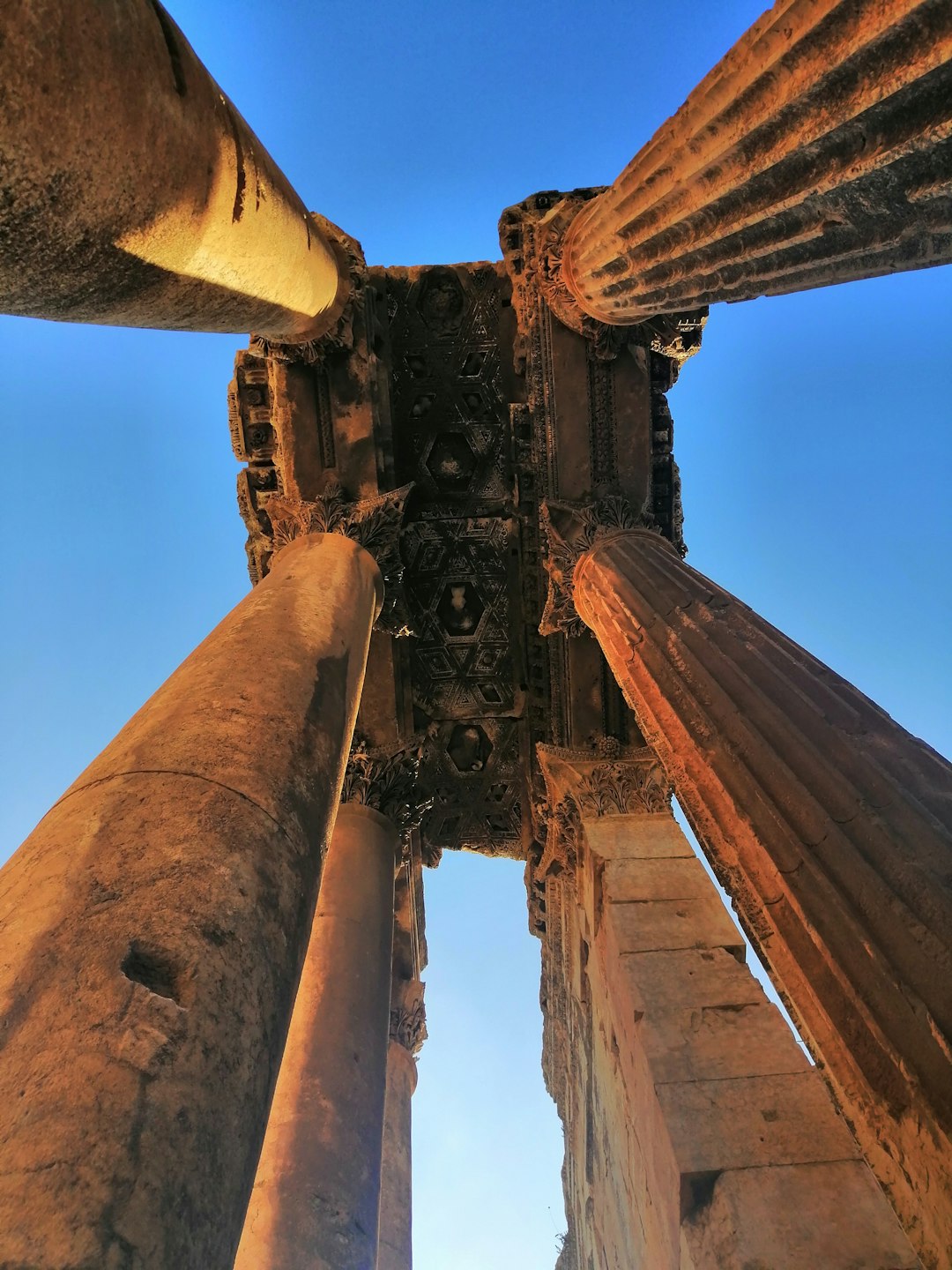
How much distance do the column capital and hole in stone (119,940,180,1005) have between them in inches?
306

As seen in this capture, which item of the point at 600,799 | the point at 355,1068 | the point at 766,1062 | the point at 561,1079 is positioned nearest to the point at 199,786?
the point at 766,1062

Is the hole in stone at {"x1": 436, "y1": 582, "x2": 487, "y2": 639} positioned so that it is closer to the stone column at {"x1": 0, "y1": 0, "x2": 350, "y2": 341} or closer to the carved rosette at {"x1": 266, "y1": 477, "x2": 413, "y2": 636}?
the carved rosette at {"x1": 266, "y1": 477, "x2": 413, "y2": 636}

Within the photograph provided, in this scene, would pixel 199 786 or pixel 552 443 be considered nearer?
pixel 199 786

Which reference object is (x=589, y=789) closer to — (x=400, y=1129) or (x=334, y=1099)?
(x=334, y=1099)

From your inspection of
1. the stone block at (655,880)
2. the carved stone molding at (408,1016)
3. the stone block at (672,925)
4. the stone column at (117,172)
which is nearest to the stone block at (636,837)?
the stone block at (655,880)

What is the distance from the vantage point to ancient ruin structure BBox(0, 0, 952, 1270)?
3039 millimetres

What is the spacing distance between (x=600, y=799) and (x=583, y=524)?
3487 millimetres

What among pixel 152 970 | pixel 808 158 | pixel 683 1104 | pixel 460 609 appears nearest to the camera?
pixel 152 970

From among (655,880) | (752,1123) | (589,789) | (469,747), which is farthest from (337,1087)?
(469,747)

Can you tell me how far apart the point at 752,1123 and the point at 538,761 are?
720 centimetres

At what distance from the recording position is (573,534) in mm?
11016

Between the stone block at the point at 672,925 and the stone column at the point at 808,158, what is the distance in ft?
18.2

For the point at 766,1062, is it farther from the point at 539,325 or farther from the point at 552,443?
the point at 539,325

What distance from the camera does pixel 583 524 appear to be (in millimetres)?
10742
